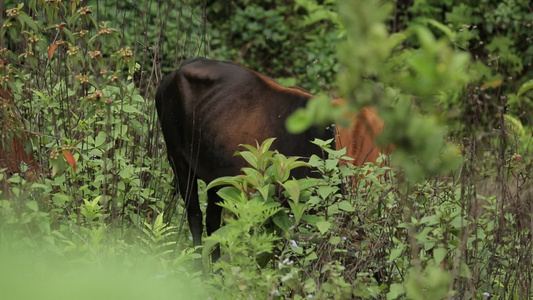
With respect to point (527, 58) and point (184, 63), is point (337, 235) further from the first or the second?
point (527, 58)

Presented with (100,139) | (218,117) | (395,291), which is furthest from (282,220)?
(218,117)

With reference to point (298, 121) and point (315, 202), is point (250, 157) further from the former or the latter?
point (298, 121)

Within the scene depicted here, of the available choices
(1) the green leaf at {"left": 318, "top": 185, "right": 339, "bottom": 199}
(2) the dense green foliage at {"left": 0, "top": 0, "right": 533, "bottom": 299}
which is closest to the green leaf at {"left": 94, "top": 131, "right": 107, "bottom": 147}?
(2) the dense green foliage at {"left": 0, "top": 0, "right": 533, "bottom": 299}

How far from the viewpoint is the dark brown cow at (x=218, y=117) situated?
4512mm

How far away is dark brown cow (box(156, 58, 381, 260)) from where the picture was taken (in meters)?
4.51

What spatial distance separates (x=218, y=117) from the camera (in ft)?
15.3

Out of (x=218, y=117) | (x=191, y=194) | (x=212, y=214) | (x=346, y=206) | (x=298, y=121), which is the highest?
(x=298, y=121)

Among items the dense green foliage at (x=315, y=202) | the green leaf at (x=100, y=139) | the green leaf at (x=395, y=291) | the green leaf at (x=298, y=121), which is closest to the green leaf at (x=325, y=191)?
the dense green foliage at (x=315, y=202)

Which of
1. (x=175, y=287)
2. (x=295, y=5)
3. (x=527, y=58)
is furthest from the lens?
(x=295, y=5)

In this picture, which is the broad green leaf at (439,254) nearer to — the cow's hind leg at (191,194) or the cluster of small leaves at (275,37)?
the cow's hind leg at (191,194)

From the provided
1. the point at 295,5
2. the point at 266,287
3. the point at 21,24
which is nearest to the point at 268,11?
the point at 295,5

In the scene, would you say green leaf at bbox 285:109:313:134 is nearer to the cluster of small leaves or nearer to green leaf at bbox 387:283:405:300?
Result: green leaf at bbox 387:283:405:300

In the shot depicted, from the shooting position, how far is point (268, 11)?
956 cm

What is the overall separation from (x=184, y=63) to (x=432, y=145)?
11.4ft
